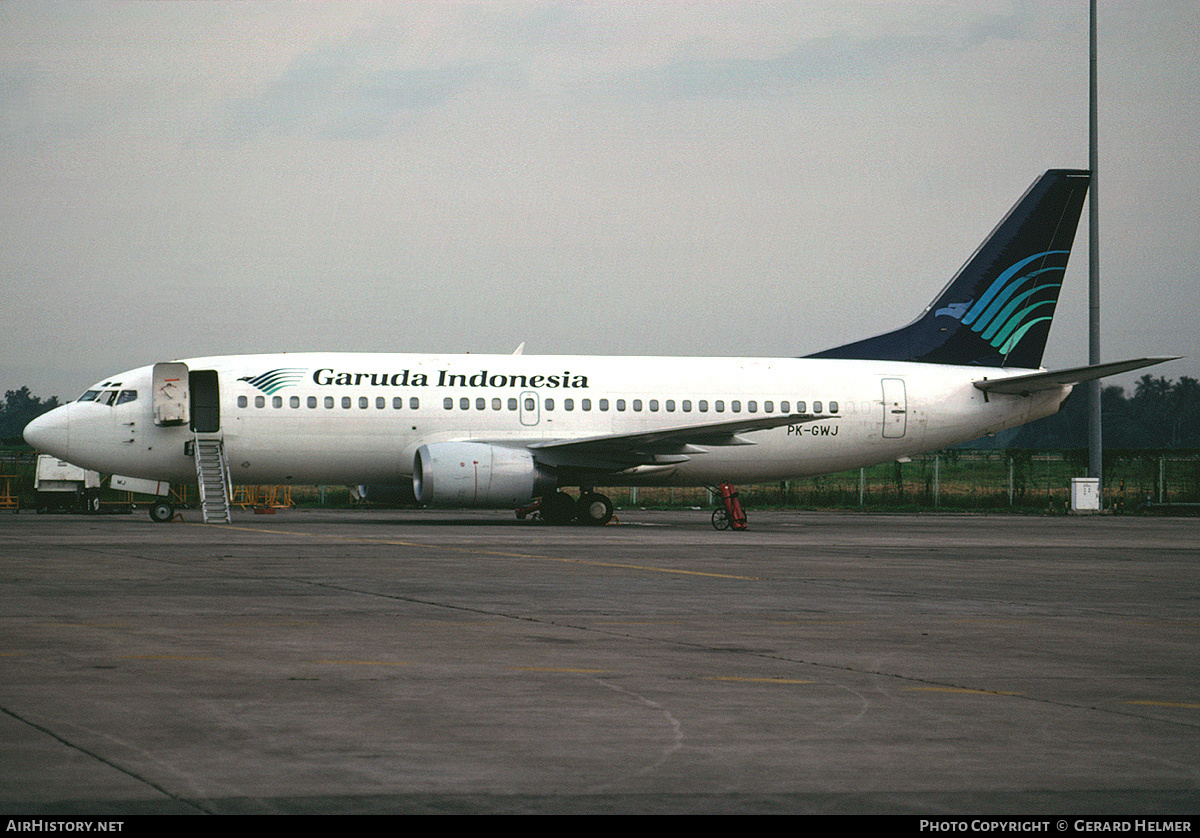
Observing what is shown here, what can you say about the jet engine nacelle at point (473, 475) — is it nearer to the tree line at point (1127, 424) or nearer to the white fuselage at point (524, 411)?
the white fuselage at point (524, 411)

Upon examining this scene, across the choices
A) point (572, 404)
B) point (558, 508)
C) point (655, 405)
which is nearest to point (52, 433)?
point (558, 508)

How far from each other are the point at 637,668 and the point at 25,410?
14149 centimetres

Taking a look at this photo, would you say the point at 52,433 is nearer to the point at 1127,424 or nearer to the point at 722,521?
the point at 722,521

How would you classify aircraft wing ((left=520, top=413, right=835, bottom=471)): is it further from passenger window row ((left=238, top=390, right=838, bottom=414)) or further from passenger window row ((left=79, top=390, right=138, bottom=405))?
passenger window row ((left=79, top=390, right=138, bottom=405))

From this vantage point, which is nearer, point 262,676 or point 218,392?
point 262,676

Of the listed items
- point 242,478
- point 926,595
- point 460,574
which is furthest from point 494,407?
point 926,595

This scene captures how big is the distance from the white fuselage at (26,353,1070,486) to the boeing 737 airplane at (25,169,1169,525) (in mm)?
43

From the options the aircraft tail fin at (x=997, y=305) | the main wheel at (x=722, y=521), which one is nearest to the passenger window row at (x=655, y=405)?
the aircraft tail fin at (x=997, y=305)

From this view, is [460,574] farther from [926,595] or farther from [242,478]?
[242,478]

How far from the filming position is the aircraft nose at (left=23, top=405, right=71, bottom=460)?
2786 cm

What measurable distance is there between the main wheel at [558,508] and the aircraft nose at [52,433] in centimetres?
1074

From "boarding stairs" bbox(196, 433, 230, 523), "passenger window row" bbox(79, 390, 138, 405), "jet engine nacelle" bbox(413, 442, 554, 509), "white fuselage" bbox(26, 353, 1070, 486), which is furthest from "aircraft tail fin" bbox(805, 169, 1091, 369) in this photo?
"passenger window row" bbox(79, 390, 138, 405)
